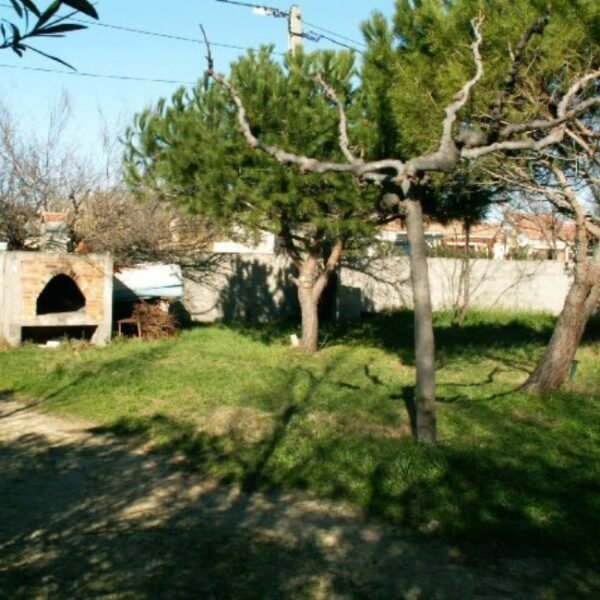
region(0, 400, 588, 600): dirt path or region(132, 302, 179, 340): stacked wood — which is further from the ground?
region(132, 302, 179, 340): stacked wood

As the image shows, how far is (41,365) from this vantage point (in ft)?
41.0

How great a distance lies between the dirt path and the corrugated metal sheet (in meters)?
10.00

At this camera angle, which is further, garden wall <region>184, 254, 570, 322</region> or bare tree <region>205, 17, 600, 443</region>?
garden wall <region>184, 254, 570, 322</region>

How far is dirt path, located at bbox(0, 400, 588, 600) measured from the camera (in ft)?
14.9

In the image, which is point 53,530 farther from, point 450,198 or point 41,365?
point 450,198

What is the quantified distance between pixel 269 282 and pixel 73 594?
15.9 metres

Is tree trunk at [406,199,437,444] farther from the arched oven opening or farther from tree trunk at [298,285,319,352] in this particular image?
the arched oven opening

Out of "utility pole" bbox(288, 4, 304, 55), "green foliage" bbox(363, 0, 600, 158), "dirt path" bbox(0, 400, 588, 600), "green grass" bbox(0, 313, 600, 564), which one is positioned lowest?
"dirt path" bbox(0, 400, 588, 600)

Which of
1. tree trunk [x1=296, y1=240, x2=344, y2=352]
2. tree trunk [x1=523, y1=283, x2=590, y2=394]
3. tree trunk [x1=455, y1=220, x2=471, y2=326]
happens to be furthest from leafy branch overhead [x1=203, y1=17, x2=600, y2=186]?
tree trunk [x1=455, y1=220, x2=471, y2=326]

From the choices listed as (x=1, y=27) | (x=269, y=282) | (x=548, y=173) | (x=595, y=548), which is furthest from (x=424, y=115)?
(x=269, y=282)

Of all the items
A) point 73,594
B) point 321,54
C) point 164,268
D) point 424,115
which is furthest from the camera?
point 164,268

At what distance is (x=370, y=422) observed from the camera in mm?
8297

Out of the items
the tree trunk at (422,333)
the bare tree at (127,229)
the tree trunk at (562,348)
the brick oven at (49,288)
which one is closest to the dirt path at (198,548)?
the tree trunk at (422,333)

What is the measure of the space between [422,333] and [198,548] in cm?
280
